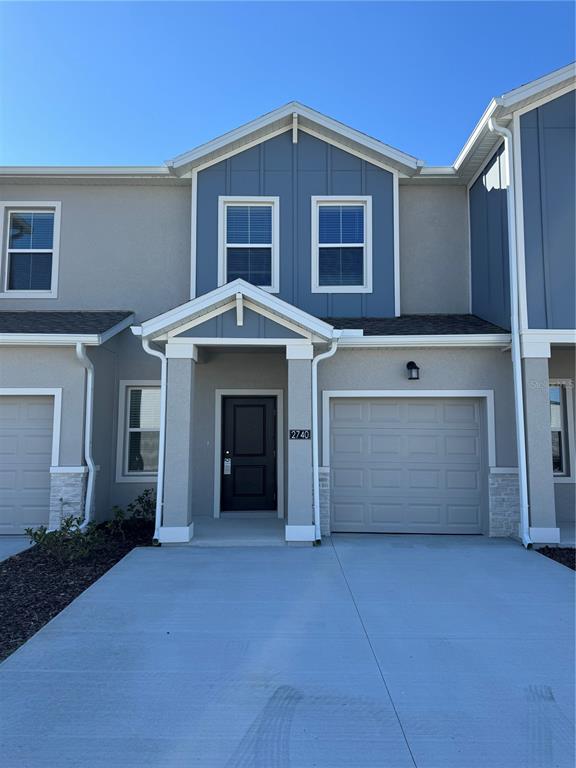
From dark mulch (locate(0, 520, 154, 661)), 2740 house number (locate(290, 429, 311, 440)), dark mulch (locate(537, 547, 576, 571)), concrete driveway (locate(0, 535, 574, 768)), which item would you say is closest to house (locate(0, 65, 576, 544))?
2740 house number (locate(290, 429, 311, 440))

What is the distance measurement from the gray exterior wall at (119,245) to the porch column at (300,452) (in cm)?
312

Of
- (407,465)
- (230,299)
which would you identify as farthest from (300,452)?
(230,299)

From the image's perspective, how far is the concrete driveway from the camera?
9.62 feet

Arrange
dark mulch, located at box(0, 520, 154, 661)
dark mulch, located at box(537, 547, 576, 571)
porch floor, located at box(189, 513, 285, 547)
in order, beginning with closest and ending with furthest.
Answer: dark mulch, located at box(0, 520, 154, 661)
dark mulch, located at box(537, 547, 576, 571)
porch floor, located at box(189, 513, 285, 547)

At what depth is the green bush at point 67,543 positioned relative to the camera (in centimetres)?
662

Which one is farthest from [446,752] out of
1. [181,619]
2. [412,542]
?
[412,542]

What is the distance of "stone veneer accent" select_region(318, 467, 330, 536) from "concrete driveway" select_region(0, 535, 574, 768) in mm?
1817

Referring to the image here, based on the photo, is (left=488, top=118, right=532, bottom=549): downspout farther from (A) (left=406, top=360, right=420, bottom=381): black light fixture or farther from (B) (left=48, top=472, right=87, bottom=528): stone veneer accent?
(B) (left=48, top=472, right=87, bottom=528): stone veneer accent

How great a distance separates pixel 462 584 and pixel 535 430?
2.89m

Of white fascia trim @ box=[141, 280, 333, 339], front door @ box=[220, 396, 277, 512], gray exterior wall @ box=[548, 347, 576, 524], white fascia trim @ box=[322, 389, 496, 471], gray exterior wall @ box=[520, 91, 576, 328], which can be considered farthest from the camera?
front door @ box=[220, 396, 277, 512]

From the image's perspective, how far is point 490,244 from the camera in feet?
29.3

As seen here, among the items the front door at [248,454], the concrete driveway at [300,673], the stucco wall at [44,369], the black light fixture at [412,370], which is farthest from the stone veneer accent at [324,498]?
the stucco wall at [44,369]

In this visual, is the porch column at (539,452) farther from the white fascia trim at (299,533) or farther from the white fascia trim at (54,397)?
the white fascia trim at (54,397)

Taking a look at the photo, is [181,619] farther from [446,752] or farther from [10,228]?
[10,228]
